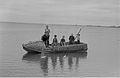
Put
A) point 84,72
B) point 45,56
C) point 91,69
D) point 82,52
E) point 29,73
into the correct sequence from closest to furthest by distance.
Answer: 1. point 29,73
2. point 84,72
3. point 91,69
4. point 45,56
5. point 82,52

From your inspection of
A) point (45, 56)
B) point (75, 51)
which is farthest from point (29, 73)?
point (75, 51)

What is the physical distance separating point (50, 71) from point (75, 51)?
753 centimetres

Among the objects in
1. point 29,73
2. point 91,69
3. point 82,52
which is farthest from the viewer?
point 82,52

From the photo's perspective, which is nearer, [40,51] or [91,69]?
[91,69]

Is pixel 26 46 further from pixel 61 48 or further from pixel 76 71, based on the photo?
pixel 76 71

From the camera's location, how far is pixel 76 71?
33.7 feet

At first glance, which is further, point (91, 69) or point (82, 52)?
point (82, 52)

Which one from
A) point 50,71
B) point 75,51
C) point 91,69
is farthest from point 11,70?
point 75,51

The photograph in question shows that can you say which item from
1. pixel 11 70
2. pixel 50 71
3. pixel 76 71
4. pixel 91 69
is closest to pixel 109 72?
pixel 91 69

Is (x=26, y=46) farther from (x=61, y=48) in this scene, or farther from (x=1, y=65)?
(x=1, y=65)

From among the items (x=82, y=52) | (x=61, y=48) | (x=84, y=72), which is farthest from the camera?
(x=82, y=52)

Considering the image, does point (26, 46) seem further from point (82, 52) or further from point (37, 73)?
point (37, 73)

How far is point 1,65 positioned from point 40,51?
4.84 meters

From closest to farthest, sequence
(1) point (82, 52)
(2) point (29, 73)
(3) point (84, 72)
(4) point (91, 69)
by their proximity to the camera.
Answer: (2) point (29, 73) < (3) point (84, 72) < (4) point (91, 69) < (1) point (82, 52)
